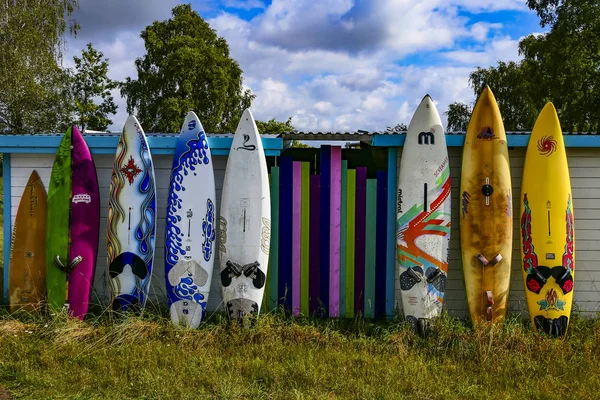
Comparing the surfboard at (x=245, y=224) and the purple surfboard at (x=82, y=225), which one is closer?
the surfboard at (x=245, y=224)

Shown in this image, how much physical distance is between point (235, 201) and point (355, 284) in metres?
1.49

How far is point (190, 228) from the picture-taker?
508cm

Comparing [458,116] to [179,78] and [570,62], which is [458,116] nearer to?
[570,62]

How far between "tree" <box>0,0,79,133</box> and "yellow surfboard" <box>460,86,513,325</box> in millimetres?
15826

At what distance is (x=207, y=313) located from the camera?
5.28 m

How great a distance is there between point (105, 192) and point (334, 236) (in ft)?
8.14

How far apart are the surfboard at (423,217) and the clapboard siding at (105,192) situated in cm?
191

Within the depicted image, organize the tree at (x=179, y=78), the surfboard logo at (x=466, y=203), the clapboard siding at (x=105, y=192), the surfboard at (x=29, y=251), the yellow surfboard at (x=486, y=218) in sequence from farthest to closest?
the tree at (x=179, y=78)
the clapboard siding at (x=105, y=192)
the surfboard at (x=29, y=251)
the surfboard logo at (x=466, y=203)
the yellow surfboard at (x=486, y=218)

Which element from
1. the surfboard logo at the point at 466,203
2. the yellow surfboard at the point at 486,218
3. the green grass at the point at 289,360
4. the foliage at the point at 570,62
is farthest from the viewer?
the foliage at the point at 570,62

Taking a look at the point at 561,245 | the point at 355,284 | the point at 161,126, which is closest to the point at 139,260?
the point at 355,284

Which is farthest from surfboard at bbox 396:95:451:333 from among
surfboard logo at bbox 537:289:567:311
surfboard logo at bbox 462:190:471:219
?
surfboard logo at bbox 537:289:567:311

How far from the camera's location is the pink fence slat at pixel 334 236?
5.17 meters

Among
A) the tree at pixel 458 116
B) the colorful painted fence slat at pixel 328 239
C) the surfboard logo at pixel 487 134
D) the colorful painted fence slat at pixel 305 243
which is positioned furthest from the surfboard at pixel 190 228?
the tree at pixel 458 116

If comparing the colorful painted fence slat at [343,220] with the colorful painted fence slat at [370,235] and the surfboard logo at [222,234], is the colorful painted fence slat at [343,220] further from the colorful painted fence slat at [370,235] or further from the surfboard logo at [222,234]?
the surfboard logo at [222,234]
